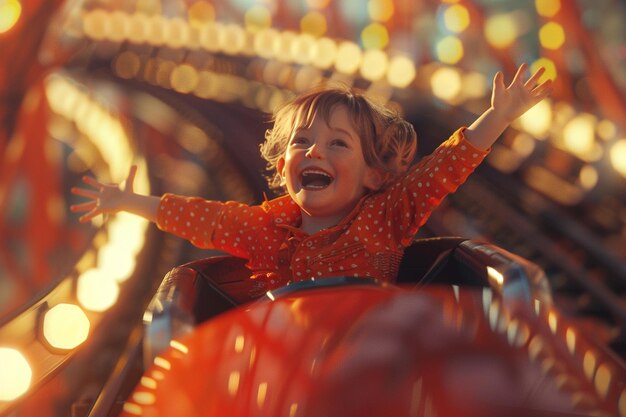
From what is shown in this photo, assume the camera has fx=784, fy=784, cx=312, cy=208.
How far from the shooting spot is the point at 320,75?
5773 millimetres

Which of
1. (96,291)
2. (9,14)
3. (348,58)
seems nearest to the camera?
(96,291)

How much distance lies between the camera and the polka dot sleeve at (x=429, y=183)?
4.24ft

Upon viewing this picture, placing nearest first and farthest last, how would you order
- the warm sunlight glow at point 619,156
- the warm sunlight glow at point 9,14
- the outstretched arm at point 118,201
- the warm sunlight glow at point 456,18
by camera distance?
the outstretched arm at point 118,201 → the warm sunlight glow at point 619,156 → the warm sunlight glow at point 9,14 → the warm sunlight glow at point 456,18

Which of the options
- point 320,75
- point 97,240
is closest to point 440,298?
point 97,240

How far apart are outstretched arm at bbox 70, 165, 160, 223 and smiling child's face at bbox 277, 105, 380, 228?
0.36m

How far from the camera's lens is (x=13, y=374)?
171cm

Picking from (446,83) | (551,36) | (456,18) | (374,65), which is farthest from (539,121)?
(374,65)

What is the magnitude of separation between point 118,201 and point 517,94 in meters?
0.82

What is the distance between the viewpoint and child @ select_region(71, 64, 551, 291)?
1.29 meters

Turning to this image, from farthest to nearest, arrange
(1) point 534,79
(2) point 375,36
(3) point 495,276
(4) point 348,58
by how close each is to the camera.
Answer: (2) point 375,36, (4) point 348,58, (1) point 534,79, (3) point 495,276

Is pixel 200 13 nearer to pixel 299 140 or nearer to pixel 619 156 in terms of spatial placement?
pixel 619 156

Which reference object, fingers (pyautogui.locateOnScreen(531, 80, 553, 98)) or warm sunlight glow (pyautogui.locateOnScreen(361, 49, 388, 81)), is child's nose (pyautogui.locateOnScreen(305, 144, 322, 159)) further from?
warm sunlight glow (pyautogui.locateOnScreen(361, 49, 388, 81))

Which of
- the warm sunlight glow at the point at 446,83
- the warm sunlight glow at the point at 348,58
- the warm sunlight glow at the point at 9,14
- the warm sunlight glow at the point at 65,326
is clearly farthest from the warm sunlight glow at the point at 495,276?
the warm sunlight glow at the point at 348,58

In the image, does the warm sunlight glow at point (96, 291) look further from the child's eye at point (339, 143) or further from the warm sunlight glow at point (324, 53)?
the warm sunlight glow at point (324, 53)
